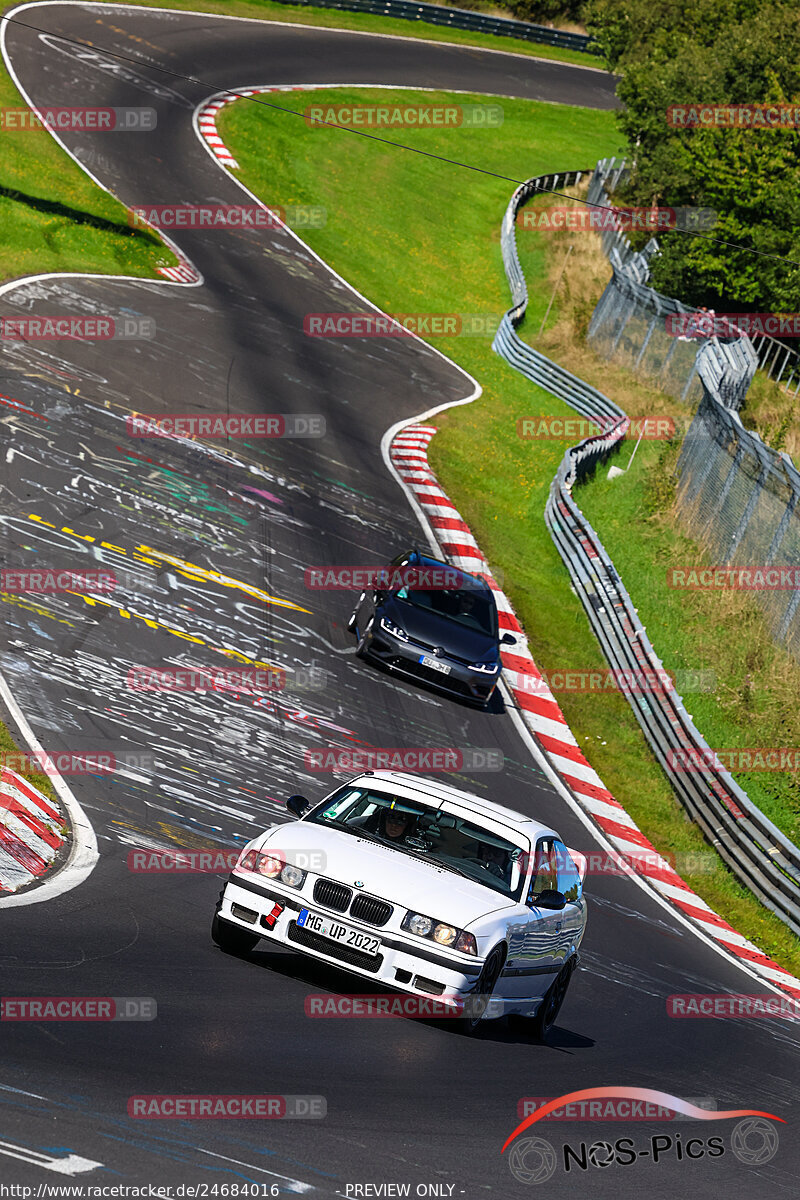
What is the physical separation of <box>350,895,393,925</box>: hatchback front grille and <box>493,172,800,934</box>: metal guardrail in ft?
27.8

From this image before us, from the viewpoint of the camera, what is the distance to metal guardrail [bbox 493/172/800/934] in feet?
54.4

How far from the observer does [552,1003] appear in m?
10.3

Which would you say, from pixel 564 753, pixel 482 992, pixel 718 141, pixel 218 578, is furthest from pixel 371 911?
pixel 718 141

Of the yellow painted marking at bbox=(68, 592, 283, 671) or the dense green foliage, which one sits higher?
the dense green foliage

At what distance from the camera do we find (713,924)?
15523mm

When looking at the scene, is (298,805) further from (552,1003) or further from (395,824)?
(552,1003)

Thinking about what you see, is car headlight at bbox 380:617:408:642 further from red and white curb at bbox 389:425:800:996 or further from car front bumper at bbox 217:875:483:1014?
car front bumper at bbox 217:875:483:1014

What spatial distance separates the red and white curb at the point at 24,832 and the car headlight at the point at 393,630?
7297 millimetres

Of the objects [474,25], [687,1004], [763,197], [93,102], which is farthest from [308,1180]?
[474,25]

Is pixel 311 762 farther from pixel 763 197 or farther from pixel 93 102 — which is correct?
pixel 93 102

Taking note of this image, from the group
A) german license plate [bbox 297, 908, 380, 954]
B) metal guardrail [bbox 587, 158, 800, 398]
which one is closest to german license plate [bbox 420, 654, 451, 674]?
german license plate [bbox 297, 908, 380, 954]

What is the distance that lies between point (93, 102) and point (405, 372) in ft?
48.1

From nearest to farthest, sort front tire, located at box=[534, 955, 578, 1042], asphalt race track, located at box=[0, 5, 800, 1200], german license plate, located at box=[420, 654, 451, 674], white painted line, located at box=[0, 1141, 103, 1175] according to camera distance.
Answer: white painted line, located at box=[0, 1141, 103, 1175] → asphalt race track, located at box=[0, 5, 800, 1200] → front tire, located at box=[534, 955, 578, 1042] → german license plate, located at box=[420, 654, 451, 674]

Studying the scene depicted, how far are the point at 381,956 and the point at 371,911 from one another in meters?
0.28
